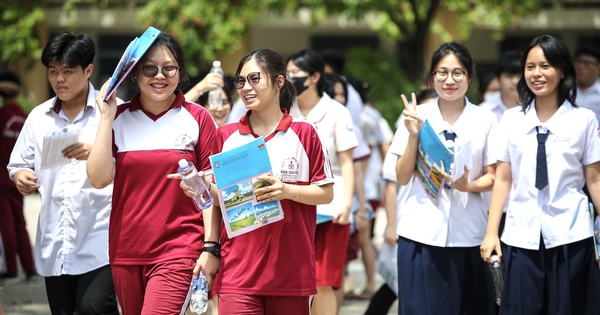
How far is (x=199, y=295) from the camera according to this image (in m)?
4.78

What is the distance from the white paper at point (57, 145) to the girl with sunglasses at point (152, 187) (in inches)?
15.5

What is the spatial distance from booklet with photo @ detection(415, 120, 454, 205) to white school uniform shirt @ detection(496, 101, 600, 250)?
16.6 inches

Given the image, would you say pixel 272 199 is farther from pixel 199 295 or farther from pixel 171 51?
pixel 171 51

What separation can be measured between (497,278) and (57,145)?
263cm

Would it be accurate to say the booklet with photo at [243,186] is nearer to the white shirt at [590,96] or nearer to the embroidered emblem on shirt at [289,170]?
the embroidered emblem on shirt at [289,170]

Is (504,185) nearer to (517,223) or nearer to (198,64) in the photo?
(517,223)

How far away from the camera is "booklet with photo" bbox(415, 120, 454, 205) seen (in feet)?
18.0

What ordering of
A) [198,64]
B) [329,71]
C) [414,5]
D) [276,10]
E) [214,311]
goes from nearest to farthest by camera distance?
[214,311]
[329,71]
[414,5]
[276,10]
[198,64]

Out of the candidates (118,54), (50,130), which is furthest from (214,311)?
(118,54)

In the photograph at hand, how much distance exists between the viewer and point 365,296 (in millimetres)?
9680

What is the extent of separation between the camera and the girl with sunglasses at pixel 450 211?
564 cm

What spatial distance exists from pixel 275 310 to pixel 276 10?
1536 cm

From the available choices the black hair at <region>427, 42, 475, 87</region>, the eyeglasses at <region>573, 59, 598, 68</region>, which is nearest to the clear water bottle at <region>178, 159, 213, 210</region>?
the black hair at <region>427, 42, 475, 87</region>

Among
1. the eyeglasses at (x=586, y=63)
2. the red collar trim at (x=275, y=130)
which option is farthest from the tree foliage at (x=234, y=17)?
the red collar trim at (x=275, y=130)
